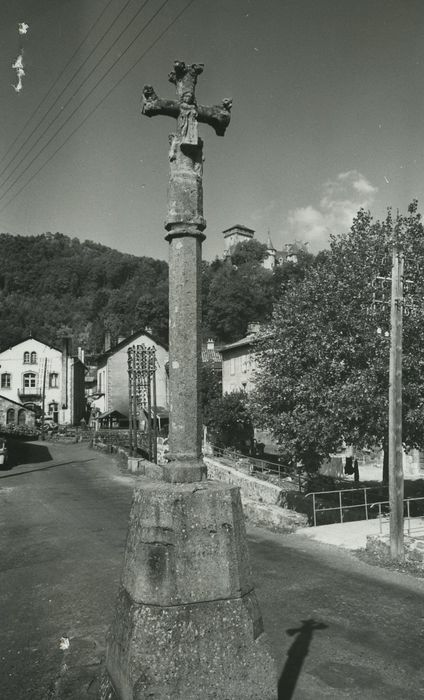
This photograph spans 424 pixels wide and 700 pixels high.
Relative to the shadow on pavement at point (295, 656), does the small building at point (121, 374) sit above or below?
above

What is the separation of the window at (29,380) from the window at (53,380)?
1.74 meters

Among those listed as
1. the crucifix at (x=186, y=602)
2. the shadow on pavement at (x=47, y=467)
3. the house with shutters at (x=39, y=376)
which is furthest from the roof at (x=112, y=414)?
the crucifix at (x=186, y=602)

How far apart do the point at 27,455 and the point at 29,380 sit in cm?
2660

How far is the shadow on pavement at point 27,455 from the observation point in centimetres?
3272

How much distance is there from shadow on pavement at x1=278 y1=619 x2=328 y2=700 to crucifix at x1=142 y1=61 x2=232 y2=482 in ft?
8.81


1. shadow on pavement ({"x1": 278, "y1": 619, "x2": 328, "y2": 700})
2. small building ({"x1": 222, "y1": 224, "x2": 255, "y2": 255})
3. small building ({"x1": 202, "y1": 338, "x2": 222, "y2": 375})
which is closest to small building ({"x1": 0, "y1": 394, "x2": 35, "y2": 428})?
small building ({"x1": 202, "y1": 338, "x2": 222, "y2": 375})

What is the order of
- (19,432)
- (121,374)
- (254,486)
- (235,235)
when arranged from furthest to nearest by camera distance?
1. (235,235)
2. (121,374)
3. (19,432)
4. (254,486)

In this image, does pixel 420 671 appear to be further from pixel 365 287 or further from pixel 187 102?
pixel 365 287

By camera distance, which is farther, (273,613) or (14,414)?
(14,414)

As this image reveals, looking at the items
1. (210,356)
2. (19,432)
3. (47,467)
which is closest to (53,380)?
(19,432)

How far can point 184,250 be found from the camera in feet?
15.5

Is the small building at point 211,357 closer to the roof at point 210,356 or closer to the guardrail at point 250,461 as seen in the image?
the roof at point 210,356

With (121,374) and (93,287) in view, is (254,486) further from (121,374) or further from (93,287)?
(93,287)

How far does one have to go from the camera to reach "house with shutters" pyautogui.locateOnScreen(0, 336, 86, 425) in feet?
201
